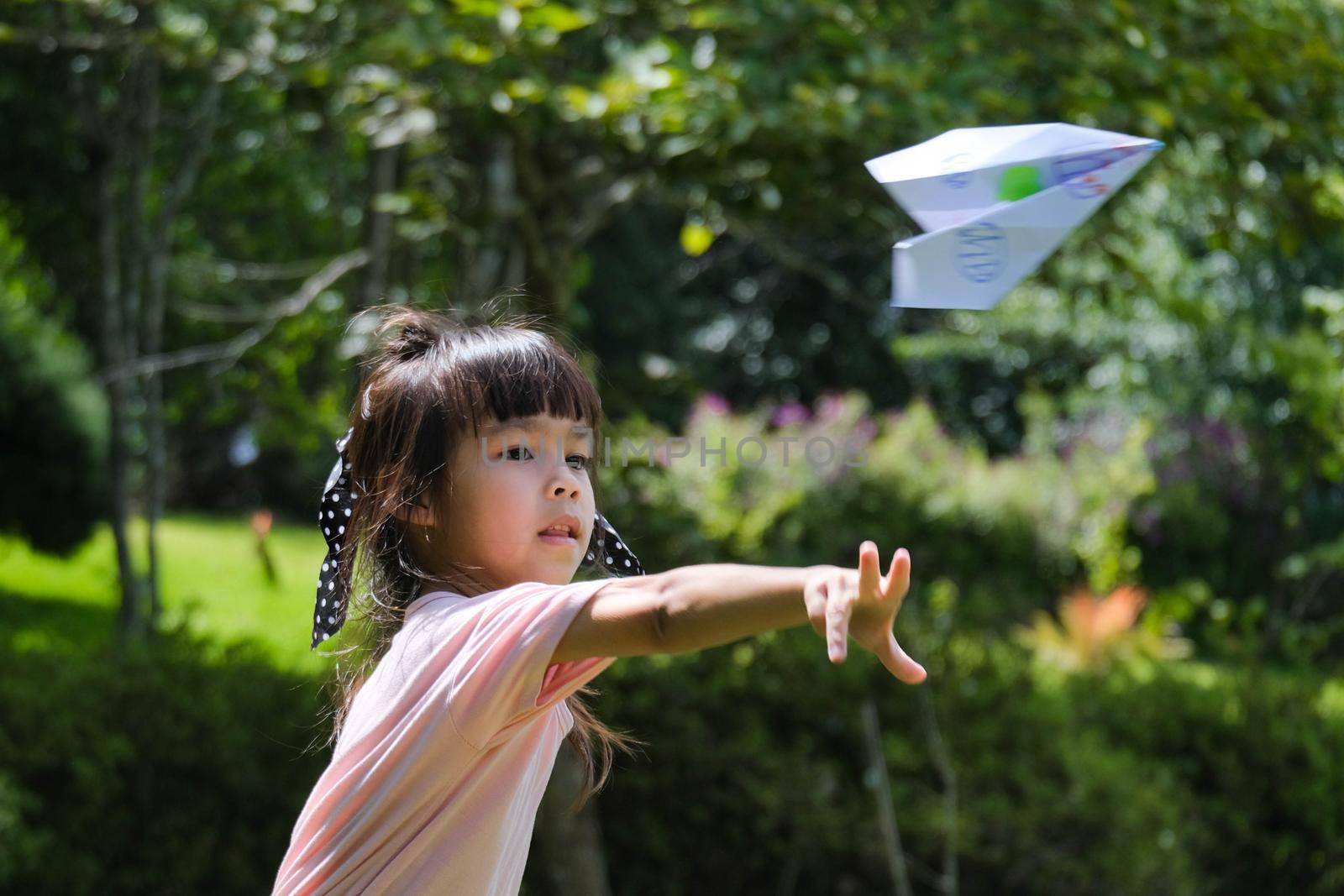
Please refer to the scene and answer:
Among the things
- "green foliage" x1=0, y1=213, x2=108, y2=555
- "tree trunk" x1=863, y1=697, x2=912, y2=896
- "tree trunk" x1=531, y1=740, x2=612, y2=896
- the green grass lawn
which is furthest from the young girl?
"green foliage" x1=0, y1=213, x2=108, y2=555

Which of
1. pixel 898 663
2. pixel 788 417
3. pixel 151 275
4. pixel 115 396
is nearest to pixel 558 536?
pixel 898 663

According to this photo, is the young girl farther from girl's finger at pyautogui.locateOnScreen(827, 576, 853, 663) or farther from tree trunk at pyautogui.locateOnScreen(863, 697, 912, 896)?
tree trunk at pyautogui.locateOnScreen(863, 697, 912, 896)

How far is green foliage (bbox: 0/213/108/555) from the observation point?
7145mm

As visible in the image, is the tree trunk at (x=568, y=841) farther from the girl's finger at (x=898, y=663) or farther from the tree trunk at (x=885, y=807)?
the girl's finger at (x=898, y=663)

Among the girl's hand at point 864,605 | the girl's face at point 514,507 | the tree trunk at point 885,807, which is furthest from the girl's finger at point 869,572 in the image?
the tree trunk at point 885,807

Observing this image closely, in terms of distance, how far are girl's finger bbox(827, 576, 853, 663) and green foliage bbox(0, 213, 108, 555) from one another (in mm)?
6987

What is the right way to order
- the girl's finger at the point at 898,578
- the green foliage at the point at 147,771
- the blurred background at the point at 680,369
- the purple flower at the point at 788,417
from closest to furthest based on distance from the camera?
the girl's finger at the point at 898,578
the blurred background at the point at 680,369
the green foliage at the point at 147,771
the purple flower at the point at 788,417

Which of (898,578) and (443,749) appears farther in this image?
(443,749)

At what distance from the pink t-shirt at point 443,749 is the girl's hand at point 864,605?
0.28 m

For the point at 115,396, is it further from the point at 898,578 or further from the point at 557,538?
the point at 898,578

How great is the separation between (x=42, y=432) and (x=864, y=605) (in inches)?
281

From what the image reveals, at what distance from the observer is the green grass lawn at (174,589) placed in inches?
285

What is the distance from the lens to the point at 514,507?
144cm

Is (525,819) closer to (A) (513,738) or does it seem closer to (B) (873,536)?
(A) (513,738)
